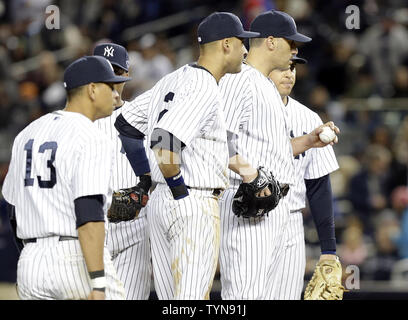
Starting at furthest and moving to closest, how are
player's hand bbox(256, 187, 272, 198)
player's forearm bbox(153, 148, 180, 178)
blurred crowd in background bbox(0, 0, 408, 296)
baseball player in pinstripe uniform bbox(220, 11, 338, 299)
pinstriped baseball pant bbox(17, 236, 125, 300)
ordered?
blurred crowd in background bbox(0, 0, 408, 296), baseball player in pinstripe uniform bbox(220, 11, 338, 299), player's hand bbox(256, 187, 272, 198), player's forearm bbox(153, 148, 180, 178), pinstriped baseball pant bbox(17, 236, 125, 300)

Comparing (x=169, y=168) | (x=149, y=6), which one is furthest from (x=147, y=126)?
(x=149, y=6)

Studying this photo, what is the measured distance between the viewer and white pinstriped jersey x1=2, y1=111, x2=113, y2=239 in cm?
420

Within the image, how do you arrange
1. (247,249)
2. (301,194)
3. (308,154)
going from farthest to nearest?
(308,154) → (301,194) → (247,249)

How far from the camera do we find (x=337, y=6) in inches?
496

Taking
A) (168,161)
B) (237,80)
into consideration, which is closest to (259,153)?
(237,80)

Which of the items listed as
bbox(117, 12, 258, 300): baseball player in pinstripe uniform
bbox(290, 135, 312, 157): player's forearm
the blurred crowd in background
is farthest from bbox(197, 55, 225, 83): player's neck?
the blurred crowd in background

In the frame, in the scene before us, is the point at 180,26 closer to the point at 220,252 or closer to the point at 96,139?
the point at 220,252

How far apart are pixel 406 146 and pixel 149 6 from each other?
479 centimetres

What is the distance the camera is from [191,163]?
4.97 meters

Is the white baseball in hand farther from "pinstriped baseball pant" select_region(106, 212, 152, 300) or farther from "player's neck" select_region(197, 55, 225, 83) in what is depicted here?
"pinstriped baseball pant" select_region(106, 212, 152, 300)

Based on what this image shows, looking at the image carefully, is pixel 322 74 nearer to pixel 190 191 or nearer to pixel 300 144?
pixel 300 144

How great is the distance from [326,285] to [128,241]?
3.97 ft

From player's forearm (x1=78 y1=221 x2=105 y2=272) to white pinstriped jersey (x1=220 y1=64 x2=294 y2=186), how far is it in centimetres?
148

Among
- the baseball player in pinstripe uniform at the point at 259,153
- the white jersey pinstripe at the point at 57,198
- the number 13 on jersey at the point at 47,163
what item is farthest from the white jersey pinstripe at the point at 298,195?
the number 13 on jersey at the point at 47,163
